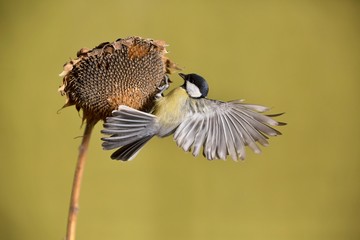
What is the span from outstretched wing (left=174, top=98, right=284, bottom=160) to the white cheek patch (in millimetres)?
22

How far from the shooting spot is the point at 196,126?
2.17 feet

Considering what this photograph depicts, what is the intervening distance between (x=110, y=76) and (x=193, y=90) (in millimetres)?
128

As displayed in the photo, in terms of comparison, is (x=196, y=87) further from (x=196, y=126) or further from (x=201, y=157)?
(x=201, y=157)

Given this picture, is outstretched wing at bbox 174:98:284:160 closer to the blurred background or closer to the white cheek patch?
the white cheek patch

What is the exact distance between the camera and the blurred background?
1065 millimetres

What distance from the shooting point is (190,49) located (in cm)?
112

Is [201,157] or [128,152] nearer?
[128,152]

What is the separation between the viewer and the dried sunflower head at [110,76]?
2.04 ft

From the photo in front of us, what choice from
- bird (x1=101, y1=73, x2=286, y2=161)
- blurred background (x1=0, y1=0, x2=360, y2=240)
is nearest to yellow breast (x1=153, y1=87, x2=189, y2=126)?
bird (x1=101, y1=73, x2=286, y2=161)

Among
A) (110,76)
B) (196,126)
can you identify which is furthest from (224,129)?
(110,76)

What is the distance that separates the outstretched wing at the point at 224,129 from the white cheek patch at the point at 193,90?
0.07 feet
